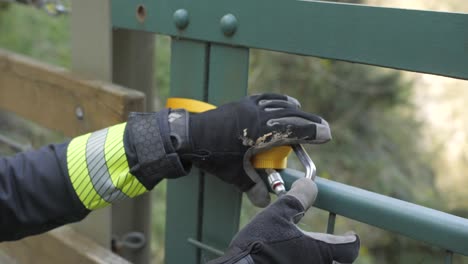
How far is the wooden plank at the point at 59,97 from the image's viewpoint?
137 centimetres

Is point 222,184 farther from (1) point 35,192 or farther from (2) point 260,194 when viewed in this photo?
(1) point 35,192

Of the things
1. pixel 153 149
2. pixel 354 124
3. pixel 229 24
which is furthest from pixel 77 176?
pixel 354 124

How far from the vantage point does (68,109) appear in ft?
4.93

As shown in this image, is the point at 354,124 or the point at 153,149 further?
the point at 354,124

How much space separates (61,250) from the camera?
1558 millimetres

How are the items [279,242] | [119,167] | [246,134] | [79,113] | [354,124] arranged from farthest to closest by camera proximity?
[354,124], [79,113], [119,167], [246,134], [279,242]

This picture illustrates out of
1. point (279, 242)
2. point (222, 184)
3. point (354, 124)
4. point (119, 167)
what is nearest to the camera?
point (279, 242)

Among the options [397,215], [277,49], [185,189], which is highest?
[277,49]

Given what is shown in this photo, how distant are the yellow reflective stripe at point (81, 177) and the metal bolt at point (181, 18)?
12.8 inches

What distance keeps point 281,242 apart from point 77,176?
0.48m

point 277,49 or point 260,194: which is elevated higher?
point 277,49

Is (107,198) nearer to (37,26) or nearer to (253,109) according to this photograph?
(253,109)

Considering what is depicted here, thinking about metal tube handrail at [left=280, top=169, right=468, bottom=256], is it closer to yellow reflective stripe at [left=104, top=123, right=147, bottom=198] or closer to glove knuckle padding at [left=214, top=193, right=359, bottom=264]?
glove knuckle padding at [left=214, top=193, right=359, bottom=264]

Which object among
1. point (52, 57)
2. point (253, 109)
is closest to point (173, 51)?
point (253, 109)
